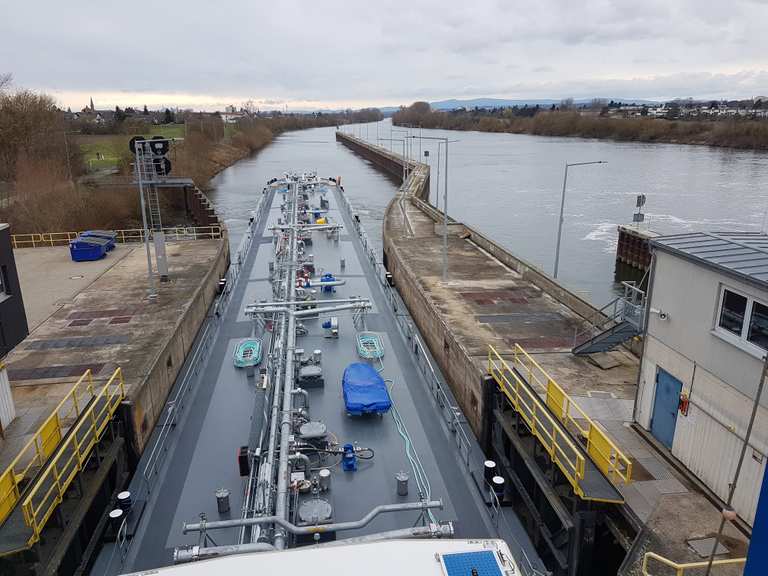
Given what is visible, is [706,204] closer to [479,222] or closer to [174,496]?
[479,222]

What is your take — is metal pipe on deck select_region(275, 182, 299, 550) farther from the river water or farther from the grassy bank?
the river water

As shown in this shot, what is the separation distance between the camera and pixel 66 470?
10.3m

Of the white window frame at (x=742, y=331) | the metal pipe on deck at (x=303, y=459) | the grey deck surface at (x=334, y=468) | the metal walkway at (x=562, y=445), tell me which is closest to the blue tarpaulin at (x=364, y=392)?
the grey deck surface at (x=334, y=468)

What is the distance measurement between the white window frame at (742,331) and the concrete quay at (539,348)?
2.67 metres

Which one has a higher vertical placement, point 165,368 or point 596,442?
point 596,442

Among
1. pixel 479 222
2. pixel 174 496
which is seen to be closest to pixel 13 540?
pixel 174 496

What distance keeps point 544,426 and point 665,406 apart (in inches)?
91.1

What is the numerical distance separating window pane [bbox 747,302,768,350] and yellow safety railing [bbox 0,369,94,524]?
452 inches

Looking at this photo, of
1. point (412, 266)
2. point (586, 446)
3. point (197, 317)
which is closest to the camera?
point (586, 446)

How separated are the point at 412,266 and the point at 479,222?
26979mm

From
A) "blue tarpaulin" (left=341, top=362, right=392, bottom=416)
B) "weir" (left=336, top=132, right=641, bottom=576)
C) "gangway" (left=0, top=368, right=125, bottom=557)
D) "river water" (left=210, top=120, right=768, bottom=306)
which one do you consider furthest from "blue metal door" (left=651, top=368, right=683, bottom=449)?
"river water" (left=210, top=120, right=768, bottom=306)

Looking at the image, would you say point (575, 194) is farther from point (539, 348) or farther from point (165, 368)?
point (165, 368)

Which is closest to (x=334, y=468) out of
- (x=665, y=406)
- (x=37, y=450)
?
(x=37, y=450)

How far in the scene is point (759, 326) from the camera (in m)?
8.94
